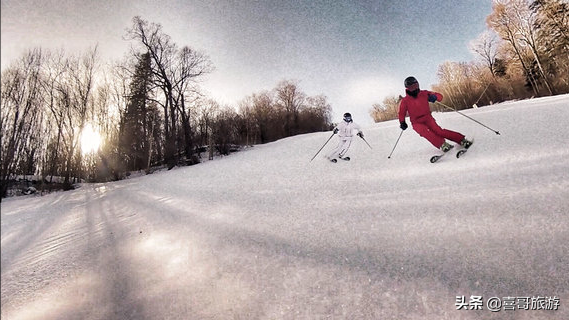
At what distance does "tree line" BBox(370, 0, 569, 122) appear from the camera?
3133 mm

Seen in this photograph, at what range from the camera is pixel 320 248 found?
5.12ft

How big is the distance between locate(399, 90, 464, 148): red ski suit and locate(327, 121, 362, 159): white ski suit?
1.27 meters

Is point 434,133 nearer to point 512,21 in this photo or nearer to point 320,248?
point 512,21

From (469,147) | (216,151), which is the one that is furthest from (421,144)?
(216,151)

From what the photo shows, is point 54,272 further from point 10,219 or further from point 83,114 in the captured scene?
point 83,114

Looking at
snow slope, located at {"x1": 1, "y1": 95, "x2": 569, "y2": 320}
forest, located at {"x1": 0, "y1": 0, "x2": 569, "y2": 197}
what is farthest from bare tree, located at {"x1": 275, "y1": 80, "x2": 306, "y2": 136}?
snow slope, located at {"x1": 1, "y1": 95, "x2": 569, "y2": 320}

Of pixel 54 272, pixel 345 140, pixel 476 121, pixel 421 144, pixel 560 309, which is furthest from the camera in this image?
pixel 345 140

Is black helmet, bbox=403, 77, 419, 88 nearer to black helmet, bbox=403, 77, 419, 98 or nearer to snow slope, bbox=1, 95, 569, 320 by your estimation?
black helmet, bbox=403, 77, 419, 98

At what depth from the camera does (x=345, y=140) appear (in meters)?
4.34

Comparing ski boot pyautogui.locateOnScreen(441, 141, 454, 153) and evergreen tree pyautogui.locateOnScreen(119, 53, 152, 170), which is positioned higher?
evergreen tree pyautogui.locateOnScreen(119, 53, 152, 170)

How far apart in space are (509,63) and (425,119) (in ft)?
13.1

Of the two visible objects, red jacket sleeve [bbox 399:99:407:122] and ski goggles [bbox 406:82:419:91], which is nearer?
ski goggles [bbox 406:82:419:91]

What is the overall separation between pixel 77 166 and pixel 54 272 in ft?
2.56

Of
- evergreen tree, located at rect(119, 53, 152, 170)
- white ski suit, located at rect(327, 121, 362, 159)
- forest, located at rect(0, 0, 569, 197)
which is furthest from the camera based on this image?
evergreen tree, located at rect(119, 53, 152, 170)
